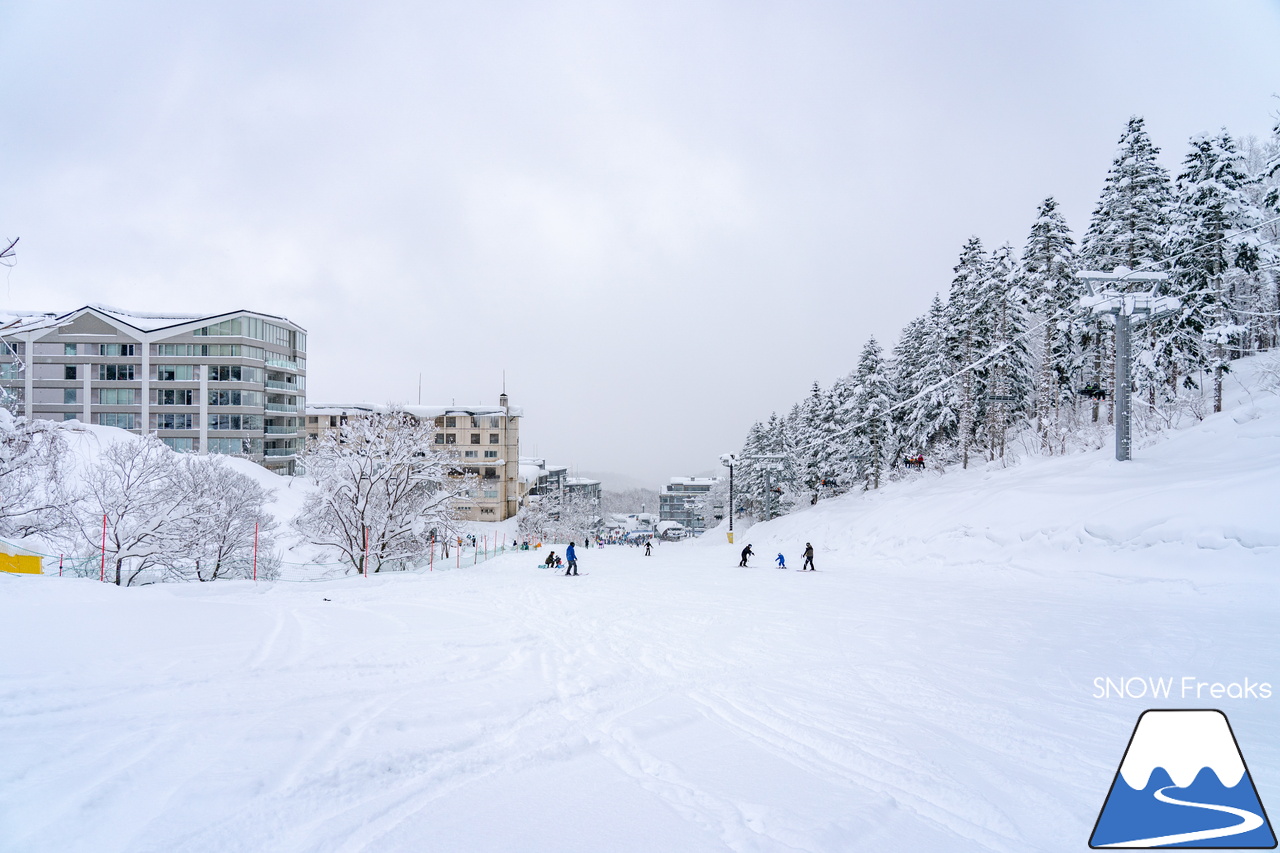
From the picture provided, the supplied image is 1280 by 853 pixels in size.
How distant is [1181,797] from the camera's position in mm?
3695

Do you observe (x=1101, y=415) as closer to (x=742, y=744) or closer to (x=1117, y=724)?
(x=1117, y=724)

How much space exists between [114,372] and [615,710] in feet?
227

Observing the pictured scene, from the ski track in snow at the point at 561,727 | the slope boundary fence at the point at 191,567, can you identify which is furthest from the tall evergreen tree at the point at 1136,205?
the slope boundary fence at the point at 191,567

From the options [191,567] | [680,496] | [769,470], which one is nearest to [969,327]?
[769,470]

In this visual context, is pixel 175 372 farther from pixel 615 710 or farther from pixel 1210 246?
pixel 1210 246

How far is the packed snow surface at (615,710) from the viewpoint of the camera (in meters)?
3.96

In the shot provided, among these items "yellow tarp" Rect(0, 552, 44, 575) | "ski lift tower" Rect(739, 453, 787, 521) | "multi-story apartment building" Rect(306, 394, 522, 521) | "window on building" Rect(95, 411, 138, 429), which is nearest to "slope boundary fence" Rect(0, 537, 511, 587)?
"yellow tarp" Rect(0, 552, 44, 575)

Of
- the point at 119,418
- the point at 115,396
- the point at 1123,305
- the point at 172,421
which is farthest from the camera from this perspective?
the point at 172,421

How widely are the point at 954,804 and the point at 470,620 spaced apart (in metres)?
9.42

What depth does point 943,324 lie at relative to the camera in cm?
4019

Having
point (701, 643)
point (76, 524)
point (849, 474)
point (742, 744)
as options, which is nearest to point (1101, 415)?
point (849, 474)

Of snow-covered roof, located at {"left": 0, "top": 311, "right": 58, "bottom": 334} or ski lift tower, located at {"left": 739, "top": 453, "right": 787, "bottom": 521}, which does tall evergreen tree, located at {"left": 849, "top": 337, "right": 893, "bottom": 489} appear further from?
snow-covered roof, located at {"left": 0, "top": 311, "right": 58, "bottom": 334}

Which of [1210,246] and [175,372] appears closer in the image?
[1210,246]

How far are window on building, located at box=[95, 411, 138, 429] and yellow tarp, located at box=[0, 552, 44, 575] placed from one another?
49.8 meters
